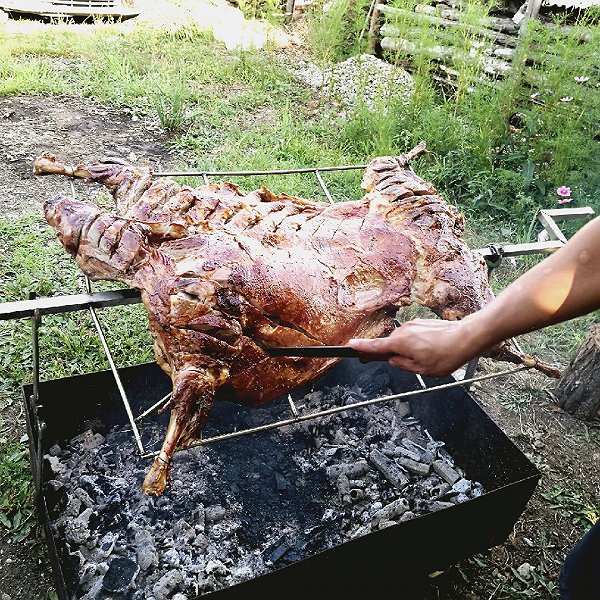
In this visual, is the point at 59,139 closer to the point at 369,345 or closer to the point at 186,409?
the point at 186,409

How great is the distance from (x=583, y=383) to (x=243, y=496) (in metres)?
2.33

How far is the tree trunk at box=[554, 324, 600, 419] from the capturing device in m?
3.60

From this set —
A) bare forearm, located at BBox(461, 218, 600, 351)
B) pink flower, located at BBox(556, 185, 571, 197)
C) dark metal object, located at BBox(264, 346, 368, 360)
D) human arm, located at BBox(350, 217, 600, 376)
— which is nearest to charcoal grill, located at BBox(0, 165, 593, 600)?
dark metal object, located at BBox(264, 346, 368, 360)

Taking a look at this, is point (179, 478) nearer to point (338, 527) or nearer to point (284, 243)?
point (338, 527)

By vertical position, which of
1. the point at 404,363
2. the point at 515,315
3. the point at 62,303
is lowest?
the point at 62,303

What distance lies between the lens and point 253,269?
2254 millimetres

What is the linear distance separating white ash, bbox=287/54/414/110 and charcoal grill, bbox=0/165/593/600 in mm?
4165

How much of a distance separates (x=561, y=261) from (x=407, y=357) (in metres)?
0.48

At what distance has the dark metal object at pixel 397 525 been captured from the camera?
2.20 metres

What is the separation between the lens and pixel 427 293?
2689mm

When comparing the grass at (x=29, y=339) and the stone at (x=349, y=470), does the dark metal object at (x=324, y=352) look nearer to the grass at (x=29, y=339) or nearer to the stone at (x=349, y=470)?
the stone at (x=349, y=470)

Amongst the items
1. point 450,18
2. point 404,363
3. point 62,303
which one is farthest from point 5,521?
point 450,18

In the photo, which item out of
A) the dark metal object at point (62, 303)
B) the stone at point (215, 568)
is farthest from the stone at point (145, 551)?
the dark metal object at point (62, 303)

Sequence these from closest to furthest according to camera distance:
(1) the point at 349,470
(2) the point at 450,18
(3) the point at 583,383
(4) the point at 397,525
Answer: (4) the point at 397,525 < (1) the point at 349,470 < (3) the point at 583,383 < (2) the point at 450,18
